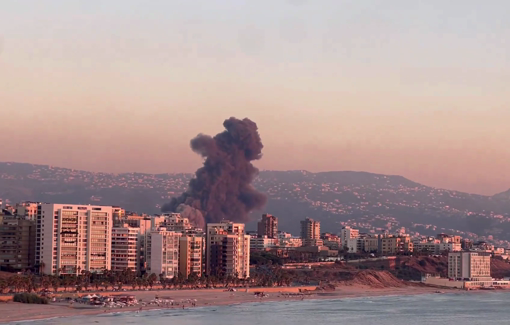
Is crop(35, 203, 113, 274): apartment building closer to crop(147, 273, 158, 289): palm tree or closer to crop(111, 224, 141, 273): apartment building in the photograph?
crop(111, 224, 141, 273): apartment building

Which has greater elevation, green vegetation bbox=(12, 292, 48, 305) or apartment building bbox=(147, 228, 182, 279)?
apartment building bbox=(147, 228, 182, 279)

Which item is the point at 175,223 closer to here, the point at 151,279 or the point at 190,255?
the point at 190,255

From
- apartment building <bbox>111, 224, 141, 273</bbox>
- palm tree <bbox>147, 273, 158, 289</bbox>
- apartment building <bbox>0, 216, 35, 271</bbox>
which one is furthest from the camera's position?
apartment building <bbox>111, 224, 141, 273</bbox>

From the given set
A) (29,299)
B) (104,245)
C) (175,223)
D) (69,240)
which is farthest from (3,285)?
(175,223)

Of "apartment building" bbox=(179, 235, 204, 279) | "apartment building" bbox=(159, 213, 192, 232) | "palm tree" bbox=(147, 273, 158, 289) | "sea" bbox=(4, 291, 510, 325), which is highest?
"apartment building" bbox=(159, 213, 192, 232)

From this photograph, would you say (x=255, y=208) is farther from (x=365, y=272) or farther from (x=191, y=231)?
(x=191, y=231)

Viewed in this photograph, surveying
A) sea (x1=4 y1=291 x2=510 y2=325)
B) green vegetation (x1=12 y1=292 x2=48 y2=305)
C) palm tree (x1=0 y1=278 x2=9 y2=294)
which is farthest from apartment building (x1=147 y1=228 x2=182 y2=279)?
green vegetation (x1=12 y1=292 x2=48 y2=305)
